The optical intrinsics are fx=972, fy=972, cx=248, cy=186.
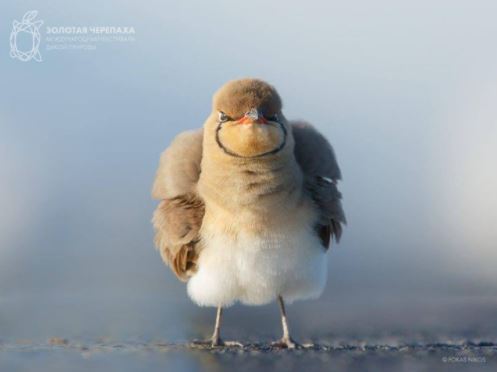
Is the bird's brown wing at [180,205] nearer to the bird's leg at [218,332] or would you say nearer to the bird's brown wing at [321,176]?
the bird's leg at [218,332]

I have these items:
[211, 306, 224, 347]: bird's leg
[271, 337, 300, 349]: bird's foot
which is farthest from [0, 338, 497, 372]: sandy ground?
[211, 306, 224, 347]: bird's leg

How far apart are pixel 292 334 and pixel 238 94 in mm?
2034

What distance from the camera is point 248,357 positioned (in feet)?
21.1

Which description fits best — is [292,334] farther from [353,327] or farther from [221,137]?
[221,137]

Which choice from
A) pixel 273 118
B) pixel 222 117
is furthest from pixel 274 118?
pixel 222 117

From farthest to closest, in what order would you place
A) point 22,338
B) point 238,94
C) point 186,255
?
point 22,338 → point 186,255 → point 238,94

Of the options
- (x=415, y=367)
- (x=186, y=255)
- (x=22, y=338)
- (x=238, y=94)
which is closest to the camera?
(x=415, y=367)

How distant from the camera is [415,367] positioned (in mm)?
5922

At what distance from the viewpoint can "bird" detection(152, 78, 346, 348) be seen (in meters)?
6.77

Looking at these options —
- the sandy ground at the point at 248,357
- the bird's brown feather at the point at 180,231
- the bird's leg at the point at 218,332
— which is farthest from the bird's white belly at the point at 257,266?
the sandy ground at the point at 248,357

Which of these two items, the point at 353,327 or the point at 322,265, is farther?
the point at 353,327

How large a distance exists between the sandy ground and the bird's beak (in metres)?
1.58

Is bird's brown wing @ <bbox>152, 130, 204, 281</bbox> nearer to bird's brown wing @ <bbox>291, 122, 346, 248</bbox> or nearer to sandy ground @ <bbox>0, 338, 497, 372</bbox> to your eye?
sandy ground @ <bbox>0, 338, 497, 372</bbox>

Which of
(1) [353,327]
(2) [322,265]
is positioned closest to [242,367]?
(2) [322,265]
